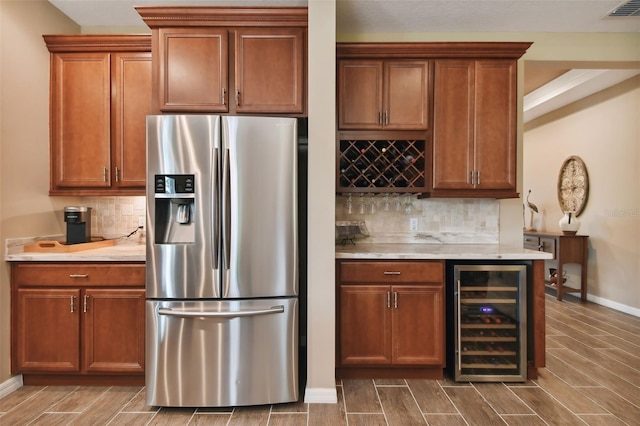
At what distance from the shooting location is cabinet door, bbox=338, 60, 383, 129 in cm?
279

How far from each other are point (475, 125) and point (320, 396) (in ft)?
7.64

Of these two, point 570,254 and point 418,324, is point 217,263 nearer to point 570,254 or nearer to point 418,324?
point 418,324

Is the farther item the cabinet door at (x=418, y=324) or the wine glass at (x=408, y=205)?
the wine glass at (x=408, y=205)

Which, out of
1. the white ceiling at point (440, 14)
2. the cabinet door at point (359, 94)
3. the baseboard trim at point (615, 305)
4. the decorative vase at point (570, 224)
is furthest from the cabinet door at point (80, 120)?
the baseboard trim at point (615, 305)

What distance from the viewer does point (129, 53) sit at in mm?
2691

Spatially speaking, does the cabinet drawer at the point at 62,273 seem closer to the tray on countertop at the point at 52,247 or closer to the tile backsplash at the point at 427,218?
the tray on countertop at the point at 52,247

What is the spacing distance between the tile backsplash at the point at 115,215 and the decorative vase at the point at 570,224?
5.15 m

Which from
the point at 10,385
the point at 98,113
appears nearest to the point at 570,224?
the point at 98,113

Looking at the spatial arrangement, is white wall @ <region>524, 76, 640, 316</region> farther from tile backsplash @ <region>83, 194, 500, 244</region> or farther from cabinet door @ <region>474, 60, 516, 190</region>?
cabinet door @ <region>474, 60, 516, 190</region>

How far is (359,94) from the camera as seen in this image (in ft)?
9.18

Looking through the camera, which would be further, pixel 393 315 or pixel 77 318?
pixel 393 315

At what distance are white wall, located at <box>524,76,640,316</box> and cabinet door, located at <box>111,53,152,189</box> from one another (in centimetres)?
526

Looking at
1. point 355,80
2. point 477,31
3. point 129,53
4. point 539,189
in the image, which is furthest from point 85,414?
point 539,189

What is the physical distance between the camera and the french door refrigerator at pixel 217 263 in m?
2.13
